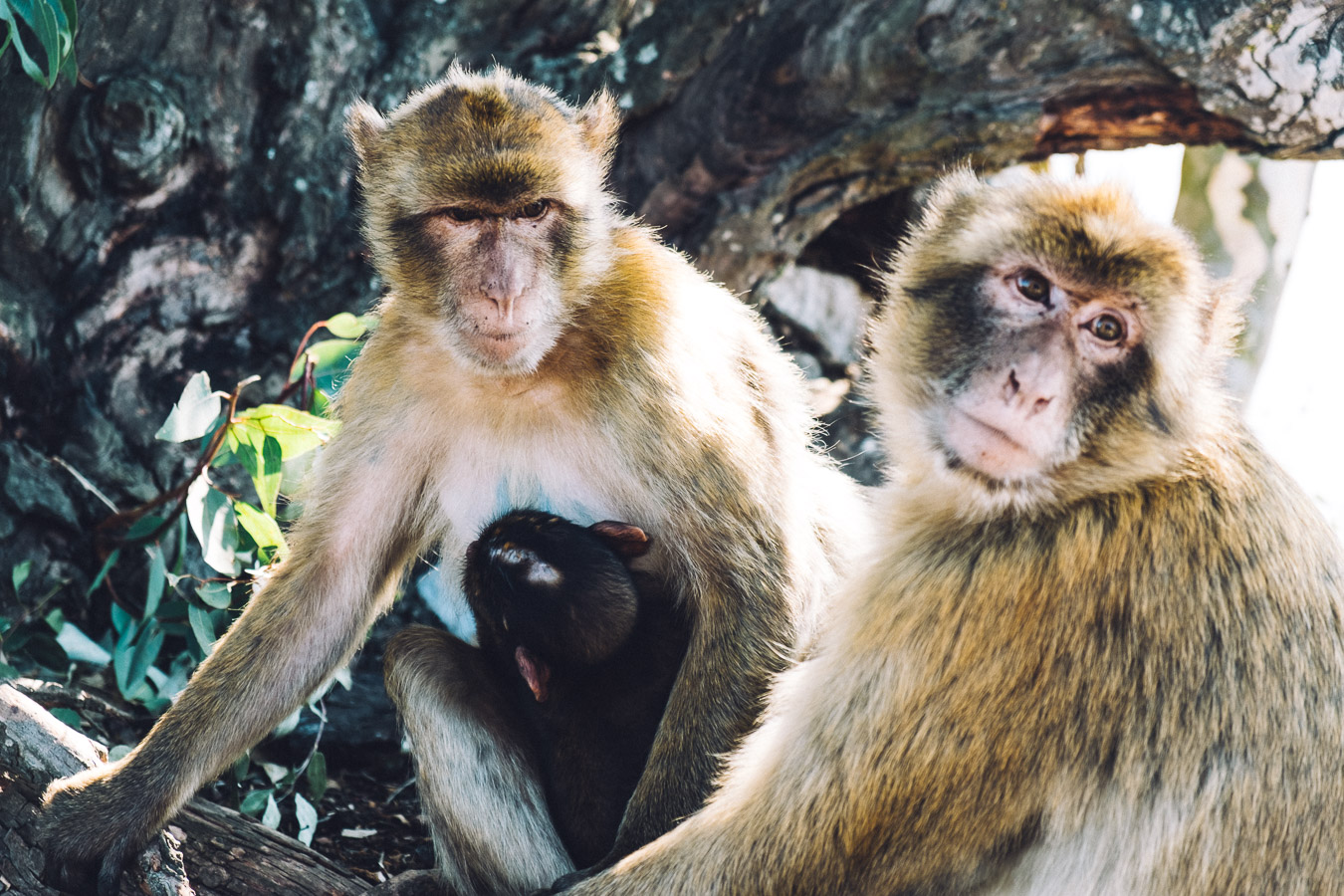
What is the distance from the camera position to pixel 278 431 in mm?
3713

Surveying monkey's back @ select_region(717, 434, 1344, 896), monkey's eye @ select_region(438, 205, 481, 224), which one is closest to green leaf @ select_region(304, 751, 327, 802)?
monkey's eye @ select_region(438, 205, 481, 224)

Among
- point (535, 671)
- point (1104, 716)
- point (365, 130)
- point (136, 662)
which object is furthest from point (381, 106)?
point (1104, 716)

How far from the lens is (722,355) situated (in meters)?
3.30

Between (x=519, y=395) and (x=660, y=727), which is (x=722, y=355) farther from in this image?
(x=660, y=727)

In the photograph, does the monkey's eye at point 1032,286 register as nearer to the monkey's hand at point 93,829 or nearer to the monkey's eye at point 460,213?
the monkey's eye at point 460,213

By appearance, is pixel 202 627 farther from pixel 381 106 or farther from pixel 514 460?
pixel 381 106

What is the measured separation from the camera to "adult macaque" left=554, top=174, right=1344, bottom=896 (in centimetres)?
229

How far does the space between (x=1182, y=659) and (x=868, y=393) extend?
3.10ft

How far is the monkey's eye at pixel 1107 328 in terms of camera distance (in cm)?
236

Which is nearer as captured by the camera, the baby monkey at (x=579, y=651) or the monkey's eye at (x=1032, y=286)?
the monkey's eye at (x=1032, y=286)

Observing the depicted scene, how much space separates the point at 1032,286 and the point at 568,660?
58.6 inches

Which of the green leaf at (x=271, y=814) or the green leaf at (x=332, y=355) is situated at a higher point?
the green leaf at (x=332, y=355)

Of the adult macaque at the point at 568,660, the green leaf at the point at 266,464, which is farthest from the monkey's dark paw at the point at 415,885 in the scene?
the green leaf at the point at 266,464

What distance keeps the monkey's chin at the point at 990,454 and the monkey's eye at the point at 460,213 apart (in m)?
1.40
